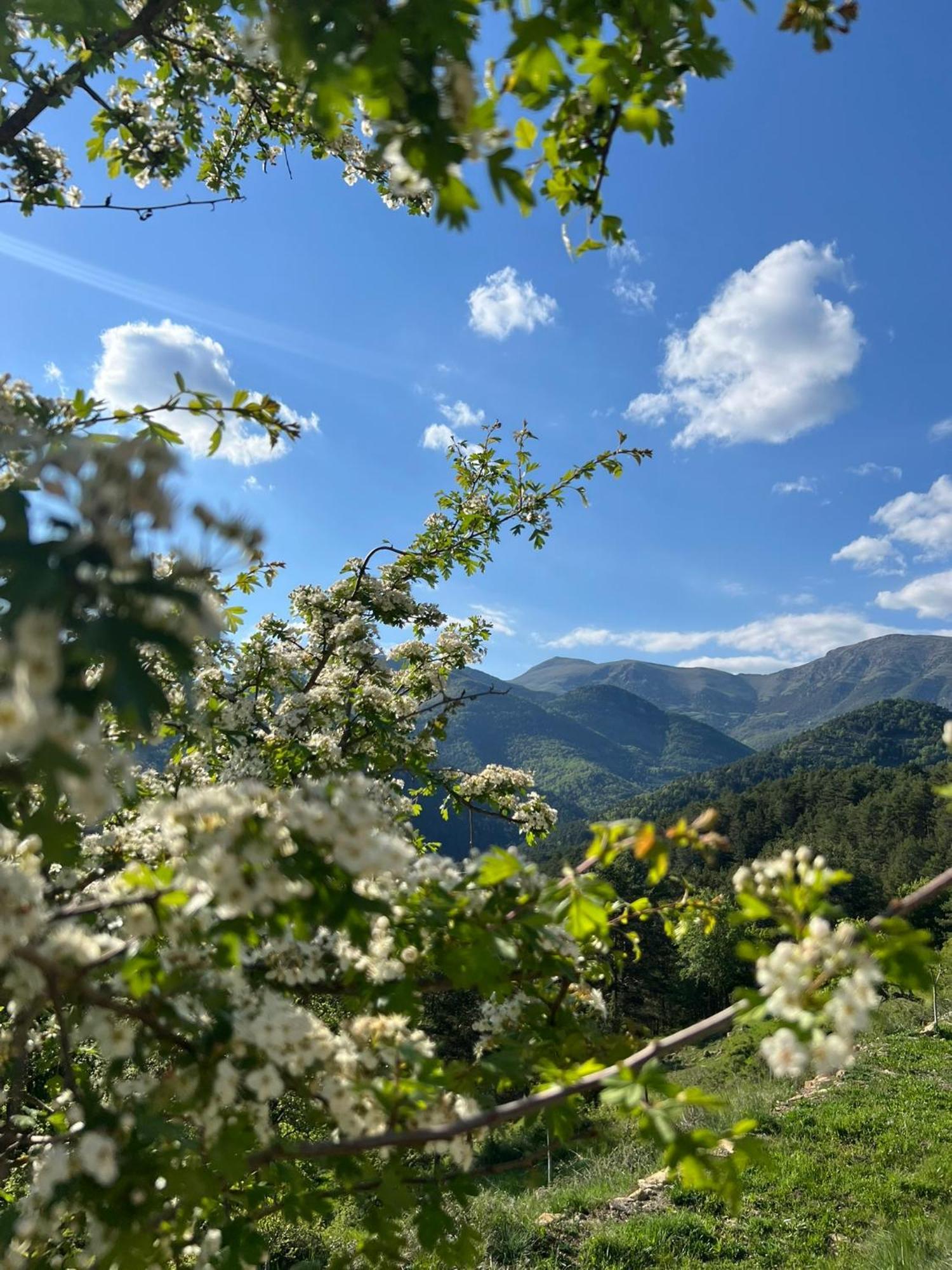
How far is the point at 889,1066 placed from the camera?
1927 centimetres

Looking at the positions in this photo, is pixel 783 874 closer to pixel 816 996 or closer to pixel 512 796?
pixel 816 996

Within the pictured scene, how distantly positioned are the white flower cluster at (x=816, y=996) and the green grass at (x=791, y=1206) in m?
6.50

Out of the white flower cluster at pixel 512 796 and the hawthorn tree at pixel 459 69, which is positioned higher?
the hawthorn tree at pixel 459 69

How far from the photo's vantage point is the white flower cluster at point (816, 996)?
6.56 ft

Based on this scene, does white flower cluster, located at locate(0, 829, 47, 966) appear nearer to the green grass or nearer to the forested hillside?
the green grass

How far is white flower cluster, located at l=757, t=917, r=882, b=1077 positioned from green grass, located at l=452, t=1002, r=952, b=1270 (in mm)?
6495

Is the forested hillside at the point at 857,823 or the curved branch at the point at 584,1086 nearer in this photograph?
the curved branch at the point at 584,1086

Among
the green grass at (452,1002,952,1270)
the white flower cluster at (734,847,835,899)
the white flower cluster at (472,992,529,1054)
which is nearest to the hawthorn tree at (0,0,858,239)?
the white flower cluster at (734,847,835,899)

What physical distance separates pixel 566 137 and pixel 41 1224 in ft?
13.9

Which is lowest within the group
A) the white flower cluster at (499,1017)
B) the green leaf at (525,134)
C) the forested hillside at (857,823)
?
the forested hillside at (857,823)

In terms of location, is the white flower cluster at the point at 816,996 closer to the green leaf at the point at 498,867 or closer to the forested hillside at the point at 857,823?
the green leaf at the point at 498,867

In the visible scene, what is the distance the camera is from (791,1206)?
10.8 m

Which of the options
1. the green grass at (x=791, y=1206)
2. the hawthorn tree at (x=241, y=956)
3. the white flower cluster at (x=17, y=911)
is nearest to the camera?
the hawthorn tree at (x=241, y=956)

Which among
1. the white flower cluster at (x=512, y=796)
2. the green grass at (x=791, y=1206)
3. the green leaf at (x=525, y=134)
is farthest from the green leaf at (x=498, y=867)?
the green grass at (x=791, y=1206)
